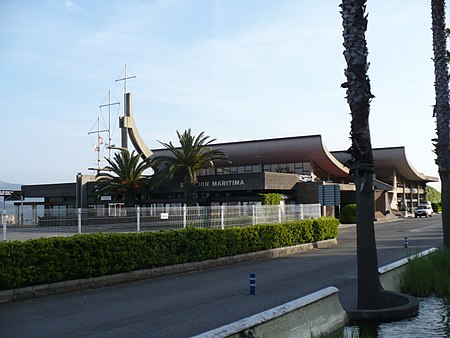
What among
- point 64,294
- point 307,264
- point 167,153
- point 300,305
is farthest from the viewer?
point 167,153

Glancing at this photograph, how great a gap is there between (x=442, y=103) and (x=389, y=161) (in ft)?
194

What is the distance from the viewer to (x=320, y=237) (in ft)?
86.1

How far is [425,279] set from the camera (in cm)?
1080

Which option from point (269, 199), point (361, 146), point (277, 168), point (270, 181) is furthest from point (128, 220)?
point (277, 168)

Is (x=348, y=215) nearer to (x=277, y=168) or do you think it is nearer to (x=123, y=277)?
(x=277, y=168)

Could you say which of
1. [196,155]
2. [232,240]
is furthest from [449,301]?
[196,155]

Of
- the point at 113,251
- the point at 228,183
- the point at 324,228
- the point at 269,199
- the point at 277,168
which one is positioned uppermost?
the point at 277,168

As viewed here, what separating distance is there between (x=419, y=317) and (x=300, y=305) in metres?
2.86

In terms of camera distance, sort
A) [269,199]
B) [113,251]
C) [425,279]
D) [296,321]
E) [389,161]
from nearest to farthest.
Answer: [296,321] < [425,279] < [113,251] < [269,199] < [389,161]

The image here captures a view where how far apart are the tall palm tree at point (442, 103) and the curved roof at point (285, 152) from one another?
1548 inches

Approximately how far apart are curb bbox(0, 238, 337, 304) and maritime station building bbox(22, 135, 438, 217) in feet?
34.0

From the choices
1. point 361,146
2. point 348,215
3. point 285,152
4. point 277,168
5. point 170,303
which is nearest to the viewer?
point 361,146

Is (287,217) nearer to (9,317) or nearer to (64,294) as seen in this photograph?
(64,294)

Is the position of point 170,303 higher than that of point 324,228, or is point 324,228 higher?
point 324,228
